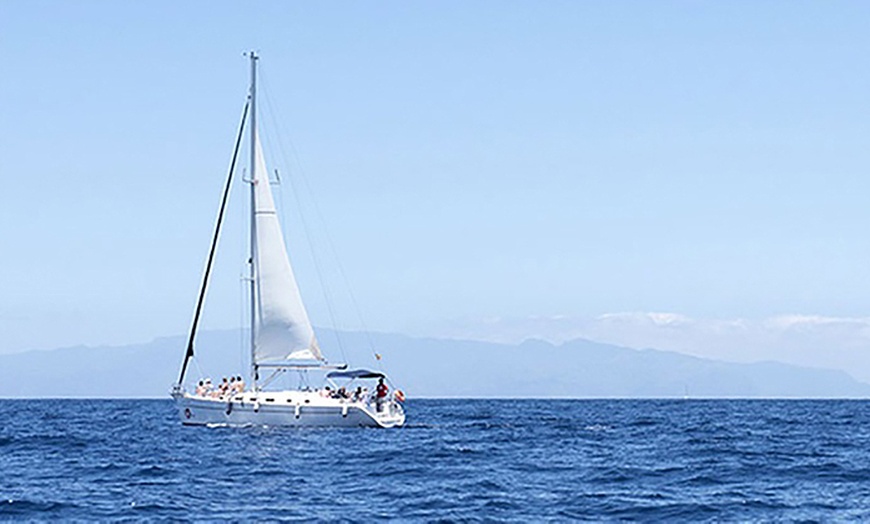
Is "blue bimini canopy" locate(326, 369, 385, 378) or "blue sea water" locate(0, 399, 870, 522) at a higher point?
"blue bimini canopy" locate(326, 369, 385, 378)

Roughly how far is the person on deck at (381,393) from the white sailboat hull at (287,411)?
0.96 meters

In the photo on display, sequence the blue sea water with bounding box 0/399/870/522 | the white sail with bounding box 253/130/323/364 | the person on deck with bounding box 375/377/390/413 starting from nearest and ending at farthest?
the blue sea water with bounding box 0/399/870/522 → the person on deck with bounding box 375/377/390/413 → the white sail with bounding box 253/130/323/364

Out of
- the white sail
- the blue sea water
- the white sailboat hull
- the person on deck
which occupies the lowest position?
the blue sea water

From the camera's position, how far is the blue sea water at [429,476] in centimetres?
3550

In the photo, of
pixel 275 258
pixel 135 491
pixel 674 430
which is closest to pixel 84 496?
pixel 135 491

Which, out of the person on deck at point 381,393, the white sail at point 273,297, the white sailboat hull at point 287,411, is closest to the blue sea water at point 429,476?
the white sailboat hull at point 287,411

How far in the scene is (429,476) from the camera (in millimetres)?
44094

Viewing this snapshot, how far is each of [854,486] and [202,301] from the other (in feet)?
153

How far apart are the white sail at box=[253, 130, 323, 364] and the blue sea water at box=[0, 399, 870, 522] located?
6924 mm

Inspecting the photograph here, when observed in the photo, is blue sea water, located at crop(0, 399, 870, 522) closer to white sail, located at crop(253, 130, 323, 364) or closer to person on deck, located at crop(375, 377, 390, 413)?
person on deck, located at crop(375, 377, 390, 413)

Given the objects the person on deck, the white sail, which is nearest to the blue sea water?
the person on deck

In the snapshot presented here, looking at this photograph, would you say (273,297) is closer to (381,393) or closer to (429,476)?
(381,393)

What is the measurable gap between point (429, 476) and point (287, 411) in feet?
89.3

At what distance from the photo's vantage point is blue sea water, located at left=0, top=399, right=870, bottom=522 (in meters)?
35.5
